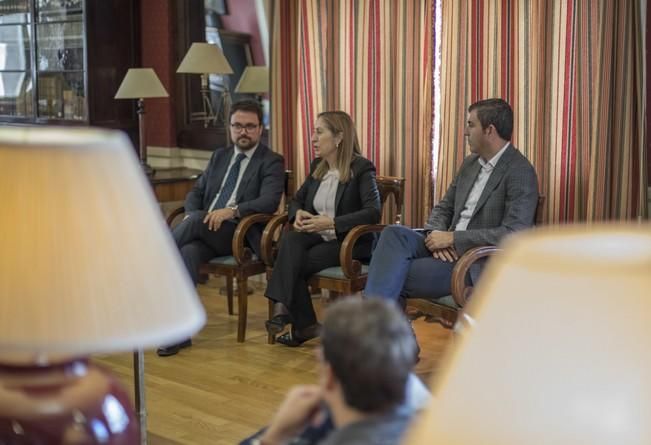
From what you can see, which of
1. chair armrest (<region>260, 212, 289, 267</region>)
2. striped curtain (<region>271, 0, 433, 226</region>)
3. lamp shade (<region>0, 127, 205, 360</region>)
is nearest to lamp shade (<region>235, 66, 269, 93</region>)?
striped curtain (<region>271, 0, 433, 226</region>)

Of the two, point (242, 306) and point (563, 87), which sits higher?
point (563, 87)

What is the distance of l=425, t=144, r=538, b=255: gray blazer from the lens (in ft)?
14.3

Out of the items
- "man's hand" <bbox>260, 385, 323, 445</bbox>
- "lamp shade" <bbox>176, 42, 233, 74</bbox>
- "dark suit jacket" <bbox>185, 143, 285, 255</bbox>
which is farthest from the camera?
"lamp shade" <bbox>176, 42, 233, 74</bbox>

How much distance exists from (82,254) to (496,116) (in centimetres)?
328

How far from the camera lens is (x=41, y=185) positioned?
1433 mm

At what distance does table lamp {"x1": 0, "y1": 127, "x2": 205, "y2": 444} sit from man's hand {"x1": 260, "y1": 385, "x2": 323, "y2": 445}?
0.33 metres

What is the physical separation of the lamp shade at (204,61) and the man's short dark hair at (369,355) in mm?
4777

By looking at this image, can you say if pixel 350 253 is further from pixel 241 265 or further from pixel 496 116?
pixel 496 116

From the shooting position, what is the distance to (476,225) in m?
4.52

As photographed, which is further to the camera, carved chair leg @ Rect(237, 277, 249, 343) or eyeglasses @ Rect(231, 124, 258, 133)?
eyeglasses @ Rect(231, 124, 258, 133)

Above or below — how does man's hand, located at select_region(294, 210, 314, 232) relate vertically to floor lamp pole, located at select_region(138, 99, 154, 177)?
below

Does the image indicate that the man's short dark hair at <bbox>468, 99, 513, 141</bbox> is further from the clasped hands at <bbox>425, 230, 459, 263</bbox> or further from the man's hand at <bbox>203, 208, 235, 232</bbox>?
the man's hand at <bbox>203, 208, 235, 232</bbox>

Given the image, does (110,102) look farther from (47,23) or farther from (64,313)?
(64,313)

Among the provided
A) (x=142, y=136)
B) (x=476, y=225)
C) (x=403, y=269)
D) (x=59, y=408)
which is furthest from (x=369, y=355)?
(x=142, y=136)
